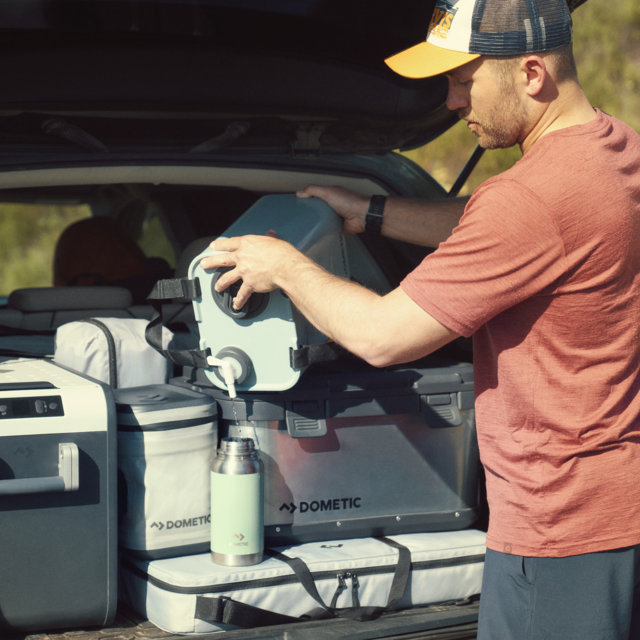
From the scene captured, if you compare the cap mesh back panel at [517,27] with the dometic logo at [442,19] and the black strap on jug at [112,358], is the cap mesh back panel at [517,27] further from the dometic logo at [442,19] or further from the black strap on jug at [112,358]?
the black strap on jug at [112,358]

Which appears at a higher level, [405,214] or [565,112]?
[565,112]

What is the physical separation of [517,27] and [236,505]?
103 centimetres

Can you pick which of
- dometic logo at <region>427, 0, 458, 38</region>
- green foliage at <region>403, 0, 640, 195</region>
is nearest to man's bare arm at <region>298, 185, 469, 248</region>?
dometic logo at <region>427, 0, 458, 38</region>

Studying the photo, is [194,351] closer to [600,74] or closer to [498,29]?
[498,29]

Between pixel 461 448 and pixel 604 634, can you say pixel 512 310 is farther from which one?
pixel 461 448

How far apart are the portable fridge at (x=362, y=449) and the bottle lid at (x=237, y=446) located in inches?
3.2

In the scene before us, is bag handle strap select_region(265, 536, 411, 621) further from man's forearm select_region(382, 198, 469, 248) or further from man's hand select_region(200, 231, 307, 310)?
man's forearm select_region(382, 198, 469, 248)

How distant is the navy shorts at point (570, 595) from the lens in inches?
52.8

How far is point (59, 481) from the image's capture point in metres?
1.51

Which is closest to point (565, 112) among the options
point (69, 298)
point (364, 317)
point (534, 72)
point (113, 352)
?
point (534, 72)

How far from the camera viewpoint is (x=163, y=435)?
5.52 feet

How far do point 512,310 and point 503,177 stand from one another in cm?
21

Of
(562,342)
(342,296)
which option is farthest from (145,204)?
(562,342)

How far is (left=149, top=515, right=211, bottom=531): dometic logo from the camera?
1.69 m
